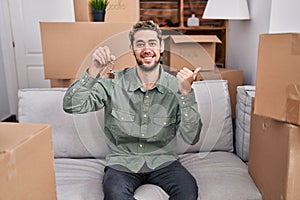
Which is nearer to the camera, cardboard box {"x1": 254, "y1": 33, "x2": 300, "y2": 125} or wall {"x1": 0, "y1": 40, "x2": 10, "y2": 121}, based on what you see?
cardboard box {"x1": 254, "y1": 33, "x2": 300, "y2": 125}

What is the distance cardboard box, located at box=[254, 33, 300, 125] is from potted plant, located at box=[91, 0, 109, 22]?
84 centimetres

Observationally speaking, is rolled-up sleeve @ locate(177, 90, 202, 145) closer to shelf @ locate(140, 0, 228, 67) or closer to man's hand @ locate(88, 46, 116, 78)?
man's hand @ locate(88, 46, 116, 78)

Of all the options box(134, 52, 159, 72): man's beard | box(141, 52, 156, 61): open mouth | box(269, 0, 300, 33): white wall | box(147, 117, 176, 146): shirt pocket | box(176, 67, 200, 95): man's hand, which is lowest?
box(147, 117, 176, 146): shirt pocket

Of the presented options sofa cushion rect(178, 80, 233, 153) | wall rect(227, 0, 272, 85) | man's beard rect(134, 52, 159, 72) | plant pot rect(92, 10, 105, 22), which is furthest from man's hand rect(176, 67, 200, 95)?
wall rect(227, 0, 272, 85)

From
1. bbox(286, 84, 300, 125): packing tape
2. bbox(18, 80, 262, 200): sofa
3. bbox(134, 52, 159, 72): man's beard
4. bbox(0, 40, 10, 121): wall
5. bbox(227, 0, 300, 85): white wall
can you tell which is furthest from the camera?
bbox(0, 40, 10, 121): wall

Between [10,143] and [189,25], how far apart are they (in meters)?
2.39

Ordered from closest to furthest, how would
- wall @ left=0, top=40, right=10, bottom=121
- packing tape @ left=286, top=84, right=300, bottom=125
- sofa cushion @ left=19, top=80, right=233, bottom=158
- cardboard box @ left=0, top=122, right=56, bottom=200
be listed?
cardboard box @ left=0, top=122, right=56, bottom=200 → packing tape @ left=286, top=84, right=300, bottom=125 → sofa cushion @ left=19, top=80, right=233, bottom=158 → wall @ left=0, top=40, right=10, bottom=121

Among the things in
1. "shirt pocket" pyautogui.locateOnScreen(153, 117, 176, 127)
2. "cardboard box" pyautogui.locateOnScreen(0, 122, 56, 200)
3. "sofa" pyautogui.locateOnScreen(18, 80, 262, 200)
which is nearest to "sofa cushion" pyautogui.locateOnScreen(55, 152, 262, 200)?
"sofa" pyautogui.locateOnScreen(18, 80, 262, 200)

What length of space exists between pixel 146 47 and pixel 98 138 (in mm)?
483

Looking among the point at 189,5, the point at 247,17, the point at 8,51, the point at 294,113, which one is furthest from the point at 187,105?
the point at 8,51

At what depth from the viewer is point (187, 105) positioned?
1.06 meters

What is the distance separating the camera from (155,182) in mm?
1080

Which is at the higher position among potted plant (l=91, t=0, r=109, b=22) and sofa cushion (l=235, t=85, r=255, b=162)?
potted plant (l=91, t=0, r=109, b=22)

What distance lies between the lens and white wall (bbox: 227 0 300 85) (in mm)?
1438
